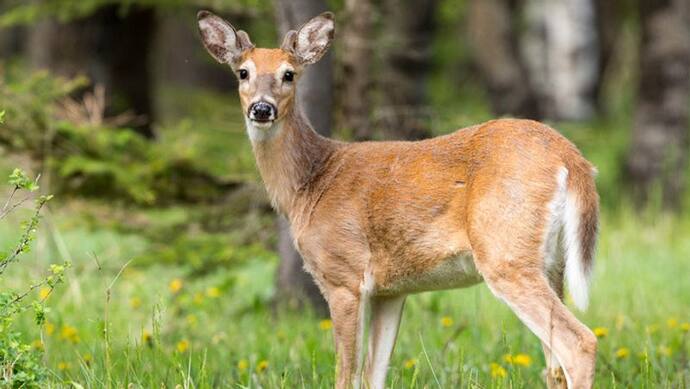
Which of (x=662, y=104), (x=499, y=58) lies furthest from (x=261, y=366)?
(x=499, y=58)

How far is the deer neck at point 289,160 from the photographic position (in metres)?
5.90

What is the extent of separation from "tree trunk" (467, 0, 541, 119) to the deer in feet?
39.7

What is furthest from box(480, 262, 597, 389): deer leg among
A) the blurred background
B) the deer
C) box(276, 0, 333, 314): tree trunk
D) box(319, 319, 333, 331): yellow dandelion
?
box(276, 0, 333, 314): tree trunk

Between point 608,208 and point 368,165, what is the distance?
25.8 ft

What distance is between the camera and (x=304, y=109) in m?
7.78

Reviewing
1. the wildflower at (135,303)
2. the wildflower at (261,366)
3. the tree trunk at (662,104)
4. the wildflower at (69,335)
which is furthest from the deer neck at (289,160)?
the tree trunk at (662,104)

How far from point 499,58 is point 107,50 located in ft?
27.8

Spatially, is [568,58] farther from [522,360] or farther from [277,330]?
[522,360]

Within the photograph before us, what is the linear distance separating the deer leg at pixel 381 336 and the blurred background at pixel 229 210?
3.6 inches

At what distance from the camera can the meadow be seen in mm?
5562

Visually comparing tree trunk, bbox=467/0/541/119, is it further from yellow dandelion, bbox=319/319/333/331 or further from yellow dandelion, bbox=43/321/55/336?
yellow dandelion, bbox=43/321/55/336

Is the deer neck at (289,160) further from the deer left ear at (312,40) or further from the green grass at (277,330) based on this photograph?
the green grass at (277,330)

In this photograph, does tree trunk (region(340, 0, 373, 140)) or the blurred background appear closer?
the blurred background

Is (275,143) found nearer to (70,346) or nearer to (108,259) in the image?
(70,346)
